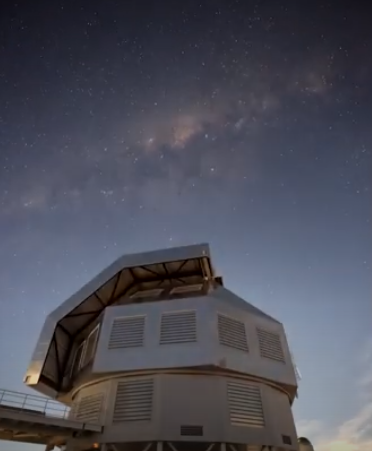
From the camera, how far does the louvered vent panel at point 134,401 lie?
595 inches

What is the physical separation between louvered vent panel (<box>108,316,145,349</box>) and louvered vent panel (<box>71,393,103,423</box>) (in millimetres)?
2528

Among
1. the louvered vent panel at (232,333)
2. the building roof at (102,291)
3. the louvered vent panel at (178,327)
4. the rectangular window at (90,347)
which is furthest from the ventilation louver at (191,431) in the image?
the building roof at (102,291)

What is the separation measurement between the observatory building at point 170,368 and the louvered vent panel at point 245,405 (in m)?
0.05

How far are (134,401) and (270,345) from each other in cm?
801

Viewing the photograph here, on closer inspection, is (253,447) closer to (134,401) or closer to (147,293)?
(134,401)

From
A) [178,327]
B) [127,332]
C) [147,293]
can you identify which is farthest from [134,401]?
[147,293]

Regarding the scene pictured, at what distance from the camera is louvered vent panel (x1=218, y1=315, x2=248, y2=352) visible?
17300 millimetres

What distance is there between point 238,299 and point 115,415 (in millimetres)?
9956

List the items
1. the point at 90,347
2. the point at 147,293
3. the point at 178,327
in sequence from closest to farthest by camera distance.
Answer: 1. the point at 178,327
2. the point at 90,347
3. the point at 147,293

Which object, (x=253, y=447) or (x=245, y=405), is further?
(x=245, y=405)

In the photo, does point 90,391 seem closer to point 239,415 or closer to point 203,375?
point 203,375

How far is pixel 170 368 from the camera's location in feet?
52.6

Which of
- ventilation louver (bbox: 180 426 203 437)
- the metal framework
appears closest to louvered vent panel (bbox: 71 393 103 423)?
the metal framework

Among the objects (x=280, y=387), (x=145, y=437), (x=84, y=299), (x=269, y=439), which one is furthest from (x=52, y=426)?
(x=280, y=387)
